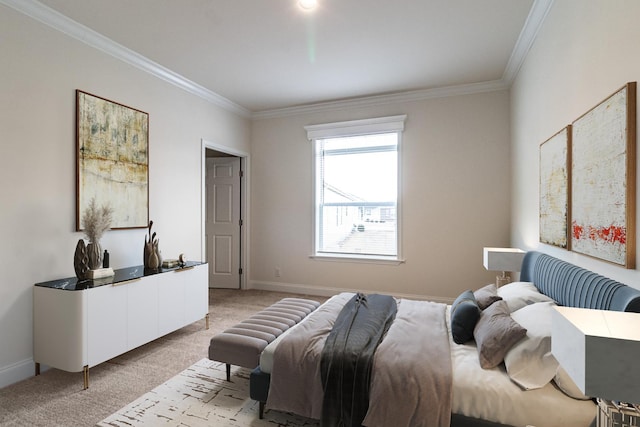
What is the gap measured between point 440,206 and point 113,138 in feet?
13.1

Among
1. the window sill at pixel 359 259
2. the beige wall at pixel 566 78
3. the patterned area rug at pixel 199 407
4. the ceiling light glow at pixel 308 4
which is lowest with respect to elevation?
the patterned area rug at pixel 199 407

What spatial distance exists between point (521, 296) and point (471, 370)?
85cm

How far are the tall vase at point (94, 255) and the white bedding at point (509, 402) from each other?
9.27ft

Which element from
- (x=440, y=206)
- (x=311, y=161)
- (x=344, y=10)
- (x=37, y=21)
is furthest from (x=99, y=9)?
(x=440, y=206)

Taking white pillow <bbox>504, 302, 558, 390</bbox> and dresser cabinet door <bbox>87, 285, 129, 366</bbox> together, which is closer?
white pillow <bbox>504, 302, 558, 390</bbox>

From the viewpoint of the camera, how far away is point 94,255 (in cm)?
270

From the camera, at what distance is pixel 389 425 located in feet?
5.28

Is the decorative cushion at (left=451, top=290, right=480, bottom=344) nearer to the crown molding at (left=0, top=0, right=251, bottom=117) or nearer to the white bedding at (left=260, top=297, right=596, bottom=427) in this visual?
the white bedding at (left=260, top=297, right=596, bottom=427)

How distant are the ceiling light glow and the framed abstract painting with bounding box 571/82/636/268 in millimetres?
2085

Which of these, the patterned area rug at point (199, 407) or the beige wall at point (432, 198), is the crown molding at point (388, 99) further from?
the patterned area rug at point (199, 407)

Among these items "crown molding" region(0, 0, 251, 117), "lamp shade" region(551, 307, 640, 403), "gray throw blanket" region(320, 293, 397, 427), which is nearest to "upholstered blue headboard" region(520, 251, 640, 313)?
"lamp shade" region(551, 307, 640, 403)

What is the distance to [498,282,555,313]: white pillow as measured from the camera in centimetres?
214

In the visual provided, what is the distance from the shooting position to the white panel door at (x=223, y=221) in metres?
5.45

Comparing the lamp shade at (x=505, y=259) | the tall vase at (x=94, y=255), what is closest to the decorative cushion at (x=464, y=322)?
the lamp shade at (x=505, y=259)
